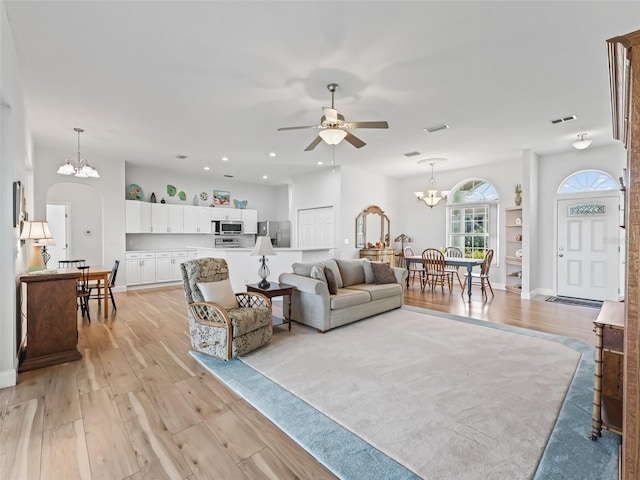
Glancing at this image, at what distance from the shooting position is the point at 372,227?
8250mm

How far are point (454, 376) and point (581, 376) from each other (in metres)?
1.13

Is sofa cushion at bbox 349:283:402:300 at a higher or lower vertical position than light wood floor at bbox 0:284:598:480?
higher

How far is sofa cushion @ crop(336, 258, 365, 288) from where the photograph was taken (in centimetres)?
493

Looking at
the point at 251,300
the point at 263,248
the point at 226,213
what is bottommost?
the point at 251,300

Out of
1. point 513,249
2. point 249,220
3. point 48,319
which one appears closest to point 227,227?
point 249,220

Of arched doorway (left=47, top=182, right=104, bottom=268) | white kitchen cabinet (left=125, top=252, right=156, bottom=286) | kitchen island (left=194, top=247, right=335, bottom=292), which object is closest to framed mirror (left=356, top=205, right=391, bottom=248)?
kitchen island (left=194, top=247, right=335, bottom=292)

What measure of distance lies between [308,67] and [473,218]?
20.4 feet

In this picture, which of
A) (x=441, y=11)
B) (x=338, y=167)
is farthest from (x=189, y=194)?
(x=441, y=11)

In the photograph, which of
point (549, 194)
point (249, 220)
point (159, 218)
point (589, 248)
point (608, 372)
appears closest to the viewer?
point (608, 372)

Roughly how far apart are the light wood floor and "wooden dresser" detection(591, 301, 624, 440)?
67.0 inches

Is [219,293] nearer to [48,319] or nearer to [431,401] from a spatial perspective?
[48,319]

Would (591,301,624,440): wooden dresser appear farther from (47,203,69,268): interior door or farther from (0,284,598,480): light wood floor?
(47,203,69,268): interior door

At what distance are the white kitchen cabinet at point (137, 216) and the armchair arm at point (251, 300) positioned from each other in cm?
474

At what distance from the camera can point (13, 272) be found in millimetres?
2654
